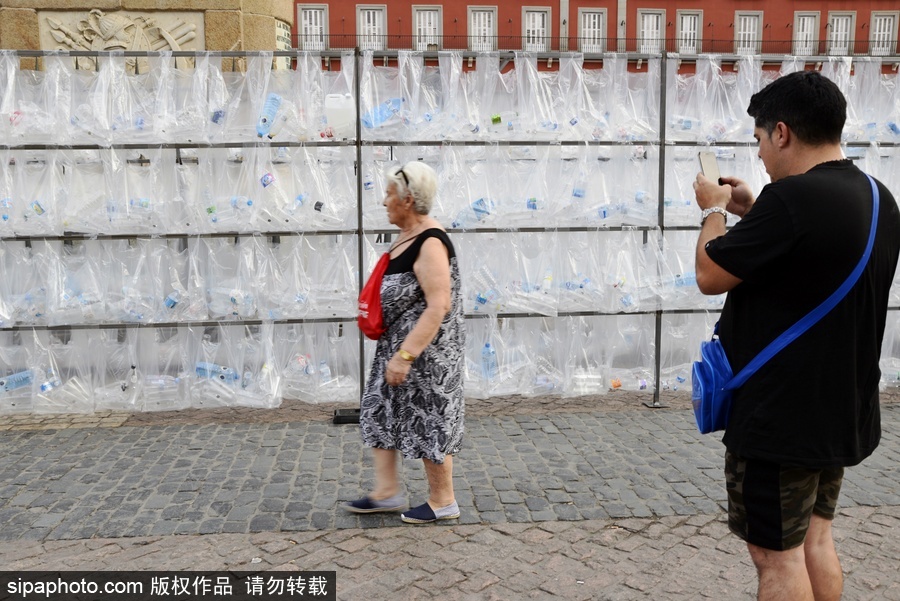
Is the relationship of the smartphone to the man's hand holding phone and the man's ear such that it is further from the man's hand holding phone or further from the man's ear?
the man's ear

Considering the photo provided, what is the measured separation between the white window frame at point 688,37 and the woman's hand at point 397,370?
36.8 meters

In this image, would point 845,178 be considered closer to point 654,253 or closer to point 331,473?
point 331,473

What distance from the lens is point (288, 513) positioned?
412cm

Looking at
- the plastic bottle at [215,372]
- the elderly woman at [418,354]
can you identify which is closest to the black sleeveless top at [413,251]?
the elderly woman at [418,354]

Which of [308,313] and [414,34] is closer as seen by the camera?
[308,313]

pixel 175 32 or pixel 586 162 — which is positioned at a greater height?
pixel 175 32

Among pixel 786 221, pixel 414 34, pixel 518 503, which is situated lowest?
pixel 518 503

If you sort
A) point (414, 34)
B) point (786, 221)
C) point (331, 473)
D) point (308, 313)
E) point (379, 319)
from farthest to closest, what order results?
point (414, 34) → point (308, 313) → point (331, 473) → point (379, 319) → point (786, 221)

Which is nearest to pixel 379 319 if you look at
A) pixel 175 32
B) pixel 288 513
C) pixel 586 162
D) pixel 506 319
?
pixel 288 513

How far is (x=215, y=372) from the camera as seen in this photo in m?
5.92

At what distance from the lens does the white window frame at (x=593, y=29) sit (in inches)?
1447

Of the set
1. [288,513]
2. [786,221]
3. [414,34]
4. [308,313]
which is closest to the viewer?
[786,221]

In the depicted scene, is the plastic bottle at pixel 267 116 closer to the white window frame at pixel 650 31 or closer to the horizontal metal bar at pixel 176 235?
the horizontal metal bar at pixel 176 235

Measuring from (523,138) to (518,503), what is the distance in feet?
8.90
